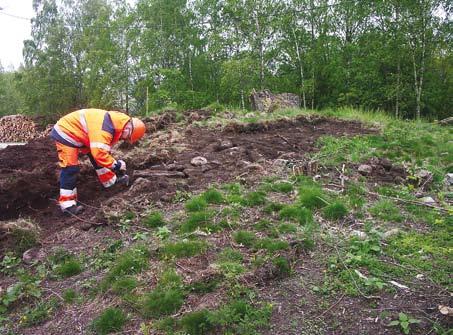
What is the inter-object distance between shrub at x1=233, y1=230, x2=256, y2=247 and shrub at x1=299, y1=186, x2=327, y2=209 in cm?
100

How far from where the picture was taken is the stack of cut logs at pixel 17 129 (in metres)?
18.9

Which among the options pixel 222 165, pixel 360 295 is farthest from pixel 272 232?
pixel 222 165

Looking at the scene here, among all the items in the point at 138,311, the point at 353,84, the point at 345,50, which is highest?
the point at 345,50

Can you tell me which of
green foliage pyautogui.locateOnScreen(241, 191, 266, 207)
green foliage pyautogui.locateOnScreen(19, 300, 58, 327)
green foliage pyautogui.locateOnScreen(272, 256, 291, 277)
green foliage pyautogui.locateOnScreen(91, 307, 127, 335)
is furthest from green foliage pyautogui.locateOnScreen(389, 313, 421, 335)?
green foliage pyautogui.locateOnScreen(19, 300, 58, 327)

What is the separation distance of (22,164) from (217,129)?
385 cm

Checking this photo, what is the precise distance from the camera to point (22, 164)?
7.13 metres

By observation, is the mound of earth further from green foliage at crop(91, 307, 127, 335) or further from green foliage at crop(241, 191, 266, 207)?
green foliage at crop(91, 307, 127, 335)

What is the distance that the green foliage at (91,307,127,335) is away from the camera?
2.97 meters

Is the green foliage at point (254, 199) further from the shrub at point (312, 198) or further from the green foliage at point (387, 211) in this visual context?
the green foliage at point (387, 211)

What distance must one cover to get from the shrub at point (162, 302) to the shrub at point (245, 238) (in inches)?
35.5

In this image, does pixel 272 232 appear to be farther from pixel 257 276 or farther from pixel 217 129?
pixel 217 129

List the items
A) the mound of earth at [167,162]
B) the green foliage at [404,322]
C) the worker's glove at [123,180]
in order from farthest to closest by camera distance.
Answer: the worker's glove at [123,180] < the mound of earth at [167,162] < the green foliage at [404,322]

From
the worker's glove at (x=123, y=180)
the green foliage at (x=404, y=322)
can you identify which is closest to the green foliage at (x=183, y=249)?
the green foliage at (x=404, y=322)

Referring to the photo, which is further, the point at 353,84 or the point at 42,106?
the point at 42,106
